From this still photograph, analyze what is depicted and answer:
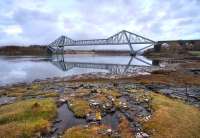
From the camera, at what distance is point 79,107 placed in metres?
24.7

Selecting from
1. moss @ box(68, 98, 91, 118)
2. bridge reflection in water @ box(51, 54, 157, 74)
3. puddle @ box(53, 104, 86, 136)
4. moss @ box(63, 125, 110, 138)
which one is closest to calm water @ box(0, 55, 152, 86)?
bridge reflection in water @ box(51, 54, 157, 74)

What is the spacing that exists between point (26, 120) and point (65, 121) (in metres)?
3.37

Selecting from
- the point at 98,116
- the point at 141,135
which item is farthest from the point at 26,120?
the point at 141,135

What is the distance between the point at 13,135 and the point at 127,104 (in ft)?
42.0

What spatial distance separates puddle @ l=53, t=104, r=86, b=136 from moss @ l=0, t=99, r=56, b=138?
681mm

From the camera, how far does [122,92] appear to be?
108 feet

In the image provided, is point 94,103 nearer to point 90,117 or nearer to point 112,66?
point 90,117

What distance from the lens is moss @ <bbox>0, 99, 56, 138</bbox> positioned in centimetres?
1809

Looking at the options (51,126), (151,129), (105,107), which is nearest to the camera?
(151,129)

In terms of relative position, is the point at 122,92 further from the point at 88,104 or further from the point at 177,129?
the point at 177,129

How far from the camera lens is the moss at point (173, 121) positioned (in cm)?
1803

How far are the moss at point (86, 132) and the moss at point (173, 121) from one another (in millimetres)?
3580

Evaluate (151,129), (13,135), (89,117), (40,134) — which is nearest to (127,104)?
(89,117)

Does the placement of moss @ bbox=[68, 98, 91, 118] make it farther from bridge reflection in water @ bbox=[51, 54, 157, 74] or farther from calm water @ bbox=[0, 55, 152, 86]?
bridge reflection in water @ bbox=[51, 54, 157, 74]
